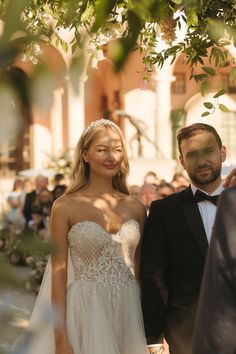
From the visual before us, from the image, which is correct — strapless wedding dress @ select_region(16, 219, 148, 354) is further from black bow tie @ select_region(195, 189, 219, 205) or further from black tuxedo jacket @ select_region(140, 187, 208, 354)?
black bow tie @ select_region(195, 189, 219, 205)

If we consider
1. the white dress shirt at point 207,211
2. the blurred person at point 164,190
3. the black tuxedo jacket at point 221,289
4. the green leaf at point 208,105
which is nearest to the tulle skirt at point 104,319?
the white dress shirt at point 207,211

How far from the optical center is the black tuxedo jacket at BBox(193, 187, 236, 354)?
6.67 feet

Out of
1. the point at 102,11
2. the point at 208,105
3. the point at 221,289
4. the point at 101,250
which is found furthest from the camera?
the point at 208,105

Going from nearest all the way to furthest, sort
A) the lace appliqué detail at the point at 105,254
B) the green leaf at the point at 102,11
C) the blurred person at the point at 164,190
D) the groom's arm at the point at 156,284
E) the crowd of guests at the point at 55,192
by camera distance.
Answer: the green leaf at the point at 102,11
the groom's arm at the point at 156,284
the lace appliqué detail at the point at 105,254
the crowd of guests at the point at 55,192
the blurred person at the point at 164,190

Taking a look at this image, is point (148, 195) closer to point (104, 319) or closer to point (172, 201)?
point (104, 319)

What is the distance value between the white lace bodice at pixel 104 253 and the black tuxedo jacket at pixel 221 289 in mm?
2785

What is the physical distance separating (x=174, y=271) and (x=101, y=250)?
0.48 metres

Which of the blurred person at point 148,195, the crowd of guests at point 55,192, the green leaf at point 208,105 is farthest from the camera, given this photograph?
the crowd of guests at point 55,192

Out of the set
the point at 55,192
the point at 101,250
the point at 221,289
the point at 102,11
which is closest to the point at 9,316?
the point at 102,11

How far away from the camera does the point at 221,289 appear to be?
2043 mm

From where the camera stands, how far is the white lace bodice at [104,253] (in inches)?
193

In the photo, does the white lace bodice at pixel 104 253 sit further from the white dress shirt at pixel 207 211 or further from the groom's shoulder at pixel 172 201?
the white dress shirt at pixel 207 211

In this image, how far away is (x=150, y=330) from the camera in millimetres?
4738

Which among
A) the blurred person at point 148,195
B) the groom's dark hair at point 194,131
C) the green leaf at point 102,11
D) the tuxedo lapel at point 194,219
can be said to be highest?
the green leaf at point 102,11
